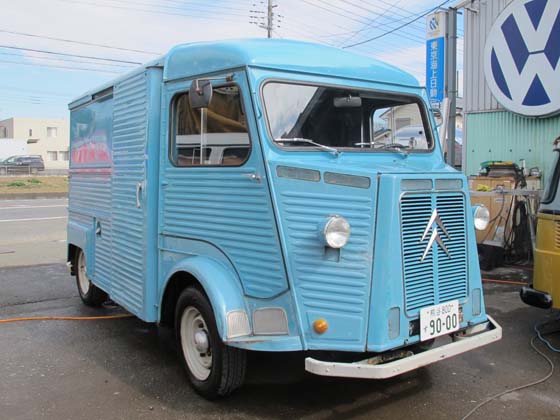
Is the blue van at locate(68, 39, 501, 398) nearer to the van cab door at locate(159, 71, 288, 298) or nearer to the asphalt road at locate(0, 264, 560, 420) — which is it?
the van cab door at locate(159, 71, 288, 298)

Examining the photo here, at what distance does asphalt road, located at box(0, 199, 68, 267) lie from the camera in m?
9.99

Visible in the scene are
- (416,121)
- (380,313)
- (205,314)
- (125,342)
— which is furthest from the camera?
(125,342)

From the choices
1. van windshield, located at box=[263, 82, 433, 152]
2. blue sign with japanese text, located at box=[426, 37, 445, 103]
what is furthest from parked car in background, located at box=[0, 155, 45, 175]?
van windshield, located at box=[263, 82, 433, 152]

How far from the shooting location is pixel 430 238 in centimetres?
362

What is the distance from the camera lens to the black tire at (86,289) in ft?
21.7

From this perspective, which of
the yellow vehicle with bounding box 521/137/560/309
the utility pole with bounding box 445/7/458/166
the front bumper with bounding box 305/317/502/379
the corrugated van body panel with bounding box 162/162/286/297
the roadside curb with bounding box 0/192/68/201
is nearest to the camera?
the front bumper with bounding box 305/317/502/379

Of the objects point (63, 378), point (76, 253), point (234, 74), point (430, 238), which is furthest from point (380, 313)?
point (76, 253)

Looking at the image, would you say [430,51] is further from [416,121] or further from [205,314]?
[205,314]

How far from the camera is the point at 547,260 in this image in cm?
512

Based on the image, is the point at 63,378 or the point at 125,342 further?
the point at 125,342

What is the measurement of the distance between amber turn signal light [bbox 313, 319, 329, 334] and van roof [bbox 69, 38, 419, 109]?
177 centimetres

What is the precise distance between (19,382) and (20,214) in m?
14.4

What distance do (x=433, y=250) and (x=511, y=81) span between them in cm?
768

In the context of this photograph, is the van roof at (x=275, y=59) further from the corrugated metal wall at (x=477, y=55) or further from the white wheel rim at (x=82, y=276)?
the corrugated metal wall at (x=477, y=55)
